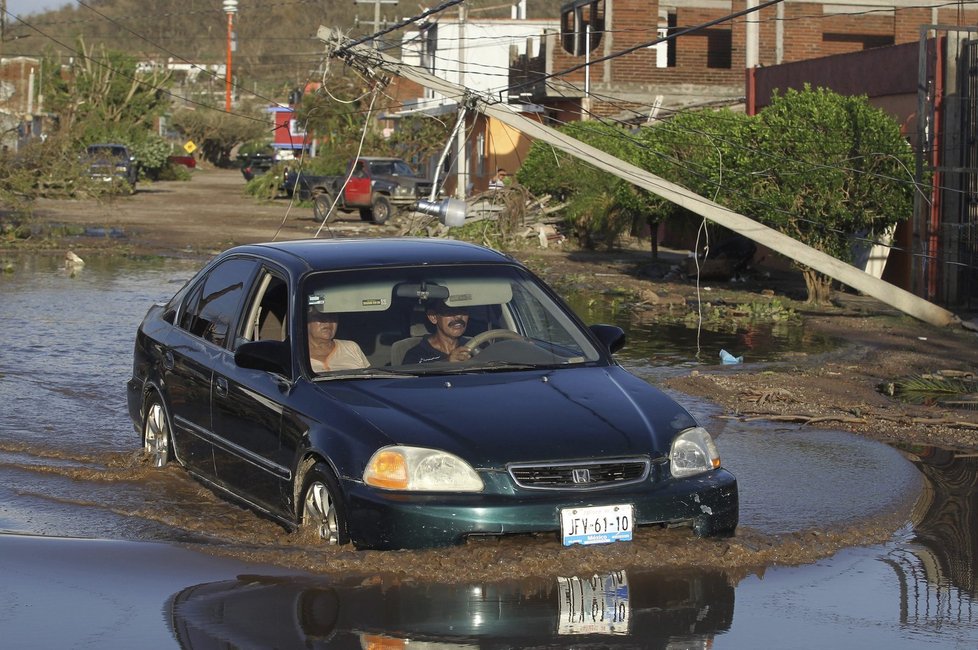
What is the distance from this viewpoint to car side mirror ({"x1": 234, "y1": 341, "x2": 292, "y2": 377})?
7.27 meters

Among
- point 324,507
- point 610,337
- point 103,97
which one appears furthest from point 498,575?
point 103,97

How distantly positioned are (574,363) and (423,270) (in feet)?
3.11

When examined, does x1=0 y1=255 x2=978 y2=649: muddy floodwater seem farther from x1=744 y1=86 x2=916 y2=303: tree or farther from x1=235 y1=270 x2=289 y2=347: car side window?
x1=744 y1=86 x2=916 y2=303: tree

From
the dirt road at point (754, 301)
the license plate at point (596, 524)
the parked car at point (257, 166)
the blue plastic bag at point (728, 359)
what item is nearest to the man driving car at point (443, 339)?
the license plate at point (596, 524)

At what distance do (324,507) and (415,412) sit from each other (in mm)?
605

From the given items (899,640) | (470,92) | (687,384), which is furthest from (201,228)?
(899,640)

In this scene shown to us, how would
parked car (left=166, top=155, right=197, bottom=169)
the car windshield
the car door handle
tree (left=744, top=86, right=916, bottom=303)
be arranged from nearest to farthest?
the car windshield → the car door handle → tree (left=744, top=86, right=916, bottom=303) → parked car (left=166, top=155, right=197, bottom=169)

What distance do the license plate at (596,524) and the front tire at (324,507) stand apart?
98cm

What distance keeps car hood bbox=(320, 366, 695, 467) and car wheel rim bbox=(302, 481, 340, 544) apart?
405mm

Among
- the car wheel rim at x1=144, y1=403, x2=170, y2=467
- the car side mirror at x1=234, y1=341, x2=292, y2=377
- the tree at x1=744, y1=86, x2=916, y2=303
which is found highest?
the tree at x1=744, y1=86, x2=916, y2=303

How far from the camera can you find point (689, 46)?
41.0 metres

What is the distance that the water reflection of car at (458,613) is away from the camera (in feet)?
18.5

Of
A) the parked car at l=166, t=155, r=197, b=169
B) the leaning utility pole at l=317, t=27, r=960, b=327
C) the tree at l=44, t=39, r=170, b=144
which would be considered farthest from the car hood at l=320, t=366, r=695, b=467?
the parked car at l=166, t=155, r=197, b=169

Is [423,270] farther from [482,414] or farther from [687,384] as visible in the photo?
[687,384]
